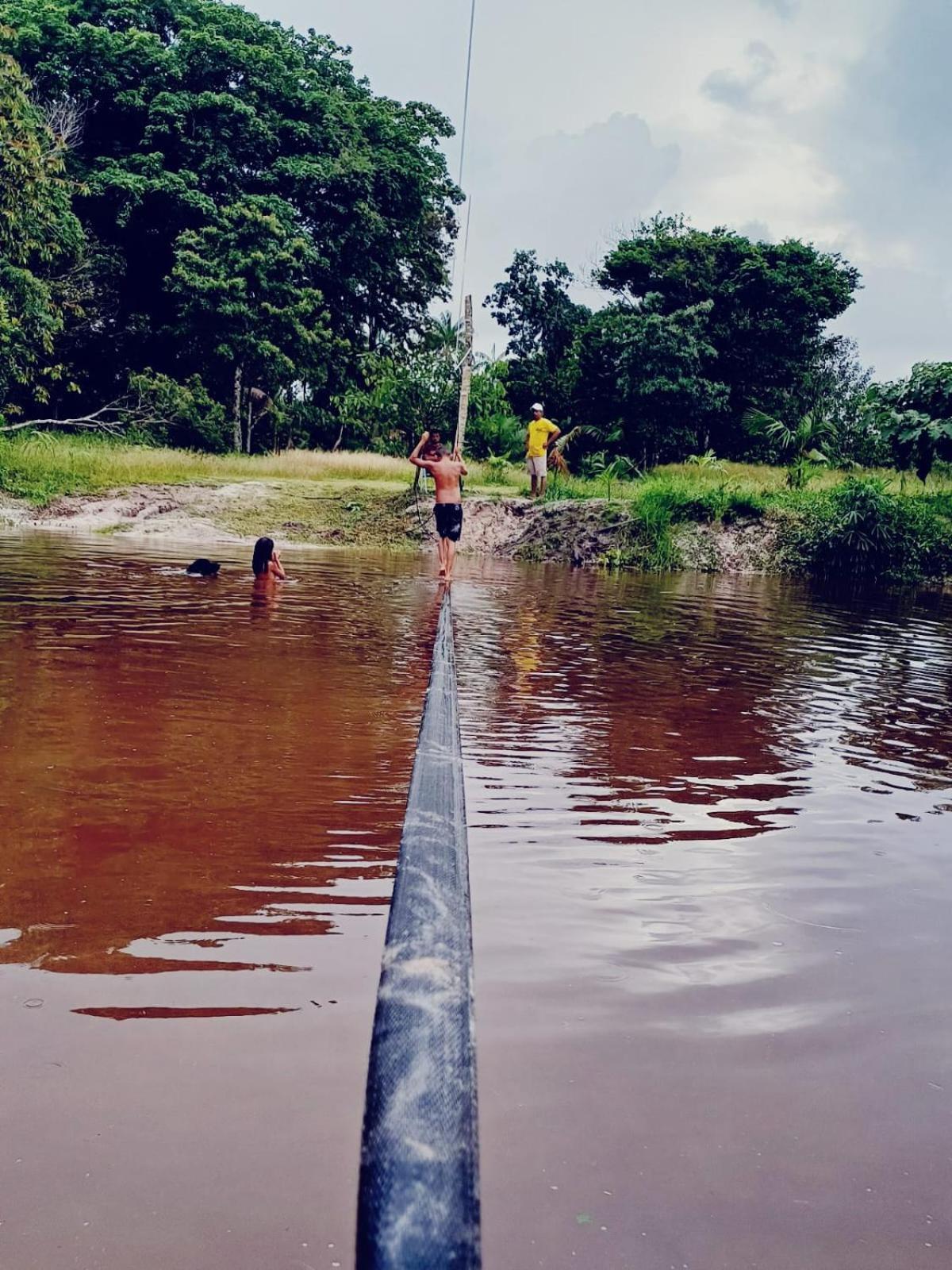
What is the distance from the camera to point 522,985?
218cm

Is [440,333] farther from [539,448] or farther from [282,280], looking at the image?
[539,448]

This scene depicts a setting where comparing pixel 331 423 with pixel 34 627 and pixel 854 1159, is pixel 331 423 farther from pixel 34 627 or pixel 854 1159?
pixel 854 1159

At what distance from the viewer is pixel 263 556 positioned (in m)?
10.2

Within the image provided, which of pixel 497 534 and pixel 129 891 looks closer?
pixel 129 891

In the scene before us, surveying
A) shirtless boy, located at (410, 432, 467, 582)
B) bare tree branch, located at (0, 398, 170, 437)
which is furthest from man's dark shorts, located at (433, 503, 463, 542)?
bare tree branch, located at (0, 398, 170, 437)

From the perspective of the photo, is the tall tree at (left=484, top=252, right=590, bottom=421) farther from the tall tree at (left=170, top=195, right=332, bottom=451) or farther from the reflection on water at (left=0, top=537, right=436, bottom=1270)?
the reflection on water at (left=0, top=537, right=436, bottom=1270)

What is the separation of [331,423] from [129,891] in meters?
33.8

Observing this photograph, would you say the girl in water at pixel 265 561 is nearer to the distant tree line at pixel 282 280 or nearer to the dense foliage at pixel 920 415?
the dense foliage at pixel 920 415

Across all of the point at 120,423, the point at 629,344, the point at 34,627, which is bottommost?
the point at 34,627

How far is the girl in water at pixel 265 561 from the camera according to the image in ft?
33.3

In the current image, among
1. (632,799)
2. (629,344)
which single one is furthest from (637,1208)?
(629,344)

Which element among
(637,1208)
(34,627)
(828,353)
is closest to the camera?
(637,1208)

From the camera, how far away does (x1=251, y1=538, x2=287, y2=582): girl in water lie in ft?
33.3

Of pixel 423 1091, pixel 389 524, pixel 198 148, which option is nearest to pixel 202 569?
pixel 389 524
